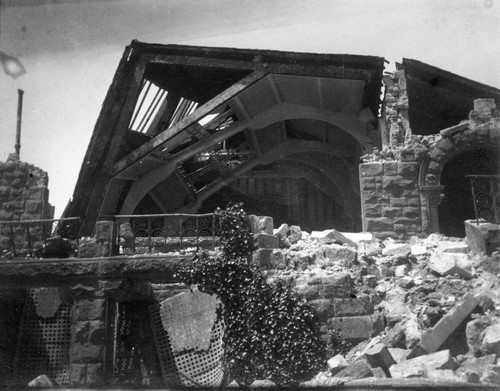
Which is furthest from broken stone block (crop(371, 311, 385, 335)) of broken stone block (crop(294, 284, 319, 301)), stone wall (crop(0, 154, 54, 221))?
stone wall (crop(0, 154, 54, 221))

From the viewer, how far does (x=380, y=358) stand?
26.5 ft

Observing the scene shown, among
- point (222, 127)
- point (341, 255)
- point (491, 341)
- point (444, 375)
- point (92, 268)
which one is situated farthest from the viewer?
point (222, 127)

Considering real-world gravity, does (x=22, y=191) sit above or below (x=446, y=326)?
above

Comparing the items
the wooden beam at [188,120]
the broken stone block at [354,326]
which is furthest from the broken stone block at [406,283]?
the wooden beam at [188,120]

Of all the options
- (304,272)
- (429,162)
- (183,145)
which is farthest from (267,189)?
(304,272)

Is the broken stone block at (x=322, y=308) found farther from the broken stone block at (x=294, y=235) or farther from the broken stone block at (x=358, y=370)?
the broken stone block at (x=294, y=235)

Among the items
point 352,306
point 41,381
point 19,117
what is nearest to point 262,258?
point 352,306

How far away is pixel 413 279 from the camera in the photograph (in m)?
9.53

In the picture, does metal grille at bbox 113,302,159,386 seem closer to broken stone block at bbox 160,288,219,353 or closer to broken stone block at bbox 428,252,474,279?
broken stone block at bbox 160,288,219,353

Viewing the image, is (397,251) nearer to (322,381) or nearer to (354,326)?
(354,326)

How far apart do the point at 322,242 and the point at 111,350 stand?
13.8 ft

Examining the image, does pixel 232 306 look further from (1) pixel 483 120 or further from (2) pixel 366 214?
(1) pixel 483 120

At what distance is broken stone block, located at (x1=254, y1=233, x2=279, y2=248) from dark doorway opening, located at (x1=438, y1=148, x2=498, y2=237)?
4907 mm

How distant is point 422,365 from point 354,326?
1410 mm
